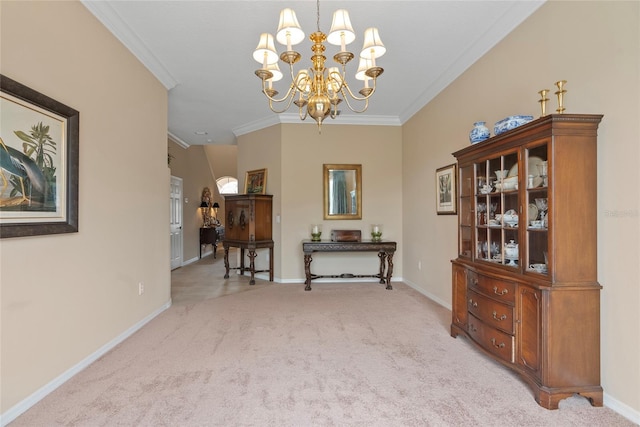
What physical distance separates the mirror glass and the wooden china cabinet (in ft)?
10.2

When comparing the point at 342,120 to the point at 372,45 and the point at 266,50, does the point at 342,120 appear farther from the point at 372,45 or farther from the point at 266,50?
the point at 266,50

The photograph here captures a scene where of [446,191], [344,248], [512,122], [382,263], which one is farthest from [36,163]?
[382,263]

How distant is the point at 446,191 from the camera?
3.98 m

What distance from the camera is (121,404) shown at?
1.95 meters

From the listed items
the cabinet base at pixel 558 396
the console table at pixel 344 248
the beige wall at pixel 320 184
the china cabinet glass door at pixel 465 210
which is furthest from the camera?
the beige wall at pixel 320 184

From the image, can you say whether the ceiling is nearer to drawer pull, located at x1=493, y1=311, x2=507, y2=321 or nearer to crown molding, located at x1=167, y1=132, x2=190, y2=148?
crown molding, located at x1=167, y1=132, x2=190, y2=148

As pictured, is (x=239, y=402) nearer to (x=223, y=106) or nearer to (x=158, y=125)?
(x=158, y=125)

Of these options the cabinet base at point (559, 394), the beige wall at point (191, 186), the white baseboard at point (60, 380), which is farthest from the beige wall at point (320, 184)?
the cabinet base at point (559, 394)

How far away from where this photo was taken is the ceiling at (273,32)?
2.61 metres

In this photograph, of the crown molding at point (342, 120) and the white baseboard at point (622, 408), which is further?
the crown molding at point (342, 120)

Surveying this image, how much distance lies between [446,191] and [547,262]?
81.1 inches

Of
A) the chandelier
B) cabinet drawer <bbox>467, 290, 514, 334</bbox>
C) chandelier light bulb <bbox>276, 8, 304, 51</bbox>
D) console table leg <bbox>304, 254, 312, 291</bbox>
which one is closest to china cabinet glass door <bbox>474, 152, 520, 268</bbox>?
cabinet drawer <bbox>467, 290, 514, 334</bbox>

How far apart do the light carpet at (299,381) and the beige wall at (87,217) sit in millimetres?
270

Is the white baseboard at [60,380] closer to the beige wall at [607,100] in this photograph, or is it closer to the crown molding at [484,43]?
the beige wall at [607,100]
